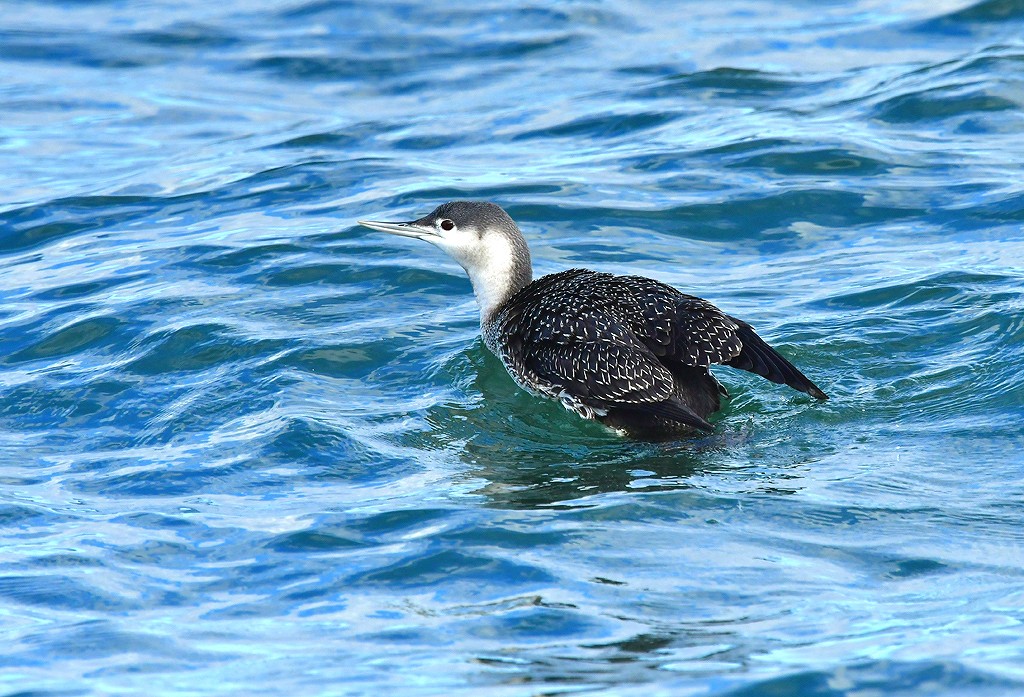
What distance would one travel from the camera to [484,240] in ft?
27.1

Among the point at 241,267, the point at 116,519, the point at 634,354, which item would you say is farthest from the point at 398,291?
the point at 116,519

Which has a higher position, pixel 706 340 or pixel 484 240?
pixel 484 240

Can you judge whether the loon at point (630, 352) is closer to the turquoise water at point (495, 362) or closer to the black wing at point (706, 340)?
the black wing at point (706, 340)

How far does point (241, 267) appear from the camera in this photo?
985 centimetres

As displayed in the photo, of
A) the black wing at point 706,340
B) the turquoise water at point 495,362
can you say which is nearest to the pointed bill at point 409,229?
the turquoise water at point 495,362

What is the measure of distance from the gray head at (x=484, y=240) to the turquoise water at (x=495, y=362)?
0.42m

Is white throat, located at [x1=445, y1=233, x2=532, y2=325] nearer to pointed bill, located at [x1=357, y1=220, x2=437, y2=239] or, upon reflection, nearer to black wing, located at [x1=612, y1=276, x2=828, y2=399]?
pointed bill, located at [x1=357, y1=220, x2=437, y2=239]

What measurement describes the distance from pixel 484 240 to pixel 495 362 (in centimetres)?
72

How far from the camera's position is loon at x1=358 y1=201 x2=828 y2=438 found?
22.7 feet

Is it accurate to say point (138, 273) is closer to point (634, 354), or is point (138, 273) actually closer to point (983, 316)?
point (634, 354)

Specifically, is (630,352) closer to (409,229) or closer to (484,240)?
(484,240)

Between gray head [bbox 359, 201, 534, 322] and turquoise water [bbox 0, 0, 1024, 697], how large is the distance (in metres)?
0.42

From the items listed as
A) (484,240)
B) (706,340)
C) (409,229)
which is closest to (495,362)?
(484,240)

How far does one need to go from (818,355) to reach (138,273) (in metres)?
4.77
